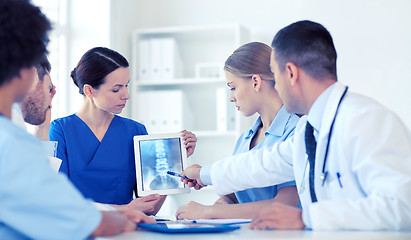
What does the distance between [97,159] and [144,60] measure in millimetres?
1956

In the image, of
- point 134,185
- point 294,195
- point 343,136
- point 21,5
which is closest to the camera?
point 21,5

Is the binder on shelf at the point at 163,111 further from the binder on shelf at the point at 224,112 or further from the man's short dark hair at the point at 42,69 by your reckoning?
the man's short dark hair at the point at 42,69

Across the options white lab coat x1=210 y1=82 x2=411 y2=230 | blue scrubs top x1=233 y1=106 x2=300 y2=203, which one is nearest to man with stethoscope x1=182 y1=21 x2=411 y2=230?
white lab coat x1=210 y1=82 x2=411 y2=230

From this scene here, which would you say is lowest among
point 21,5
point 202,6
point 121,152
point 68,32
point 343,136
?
point 121,152

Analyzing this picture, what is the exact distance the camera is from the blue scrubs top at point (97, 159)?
2.17m

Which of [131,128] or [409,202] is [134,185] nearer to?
[131,128]

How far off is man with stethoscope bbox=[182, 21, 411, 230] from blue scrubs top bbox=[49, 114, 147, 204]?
682 millimetres

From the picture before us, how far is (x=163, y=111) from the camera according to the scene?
13.0ft

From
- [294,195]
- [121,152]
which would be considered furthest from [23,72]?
[121,152]

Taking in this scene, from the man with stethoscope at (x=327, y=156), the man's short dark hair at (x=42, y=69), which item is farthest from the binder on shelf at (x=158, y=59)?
the man with stethoscope at (x=327, y=156)

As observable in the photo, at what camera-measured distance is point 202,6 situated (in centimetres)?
427

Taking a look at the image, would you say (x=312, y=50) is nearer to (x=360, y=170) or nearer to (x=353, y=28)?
(x=360, y=170)

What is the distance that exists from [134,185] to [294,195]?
81 cm

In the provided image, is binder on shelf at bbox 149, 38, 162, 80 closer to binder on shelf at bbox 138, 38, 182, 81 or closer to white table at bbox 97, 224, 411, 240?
binder on shelf at bbox 138, 38, 182, 81
